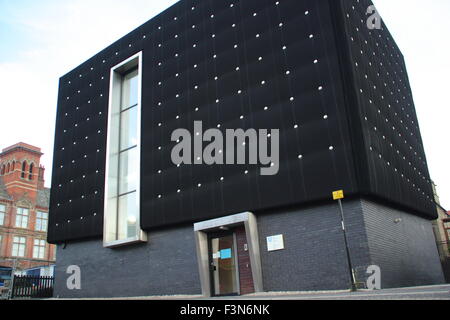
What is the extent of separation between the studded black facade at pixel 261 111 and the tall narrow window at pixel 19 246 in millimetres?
34790

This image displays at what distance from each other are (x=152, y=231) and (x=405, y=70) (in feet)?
67.1

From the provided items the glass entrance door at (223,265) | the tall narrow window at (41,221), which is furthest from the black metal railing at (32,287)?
the tall narrow window at (41,221)

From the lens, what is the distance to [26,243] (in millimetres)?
57406

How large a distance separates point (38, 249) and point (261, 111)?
174 ft

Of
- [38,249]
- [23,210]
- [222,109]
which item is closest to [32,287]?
[222,109]

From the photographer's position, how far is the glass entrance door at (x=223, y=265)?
703 inches

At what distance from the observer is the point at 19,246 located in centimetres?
5638

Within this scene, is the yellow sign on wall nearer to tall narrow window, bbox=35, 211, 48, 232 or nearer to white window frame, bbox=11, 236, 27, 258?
white window frame, bbox=11, 236, 27, 258

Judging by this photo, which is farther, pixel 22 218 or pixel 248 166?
pixel 22 218

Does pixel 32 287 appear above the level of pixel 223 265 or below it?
below

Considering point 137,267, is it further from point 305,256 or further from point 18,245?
point 18,245

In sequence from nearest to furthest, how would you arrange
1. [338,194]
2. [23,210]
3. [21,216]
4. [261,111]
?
[338,194], [261,111], [21,216], [23,210]

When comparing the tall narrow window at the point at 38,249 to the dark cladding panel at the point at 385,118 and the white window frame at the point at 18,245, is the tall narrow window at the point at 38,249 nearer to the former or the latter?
the white window frame at the point at 18,245
